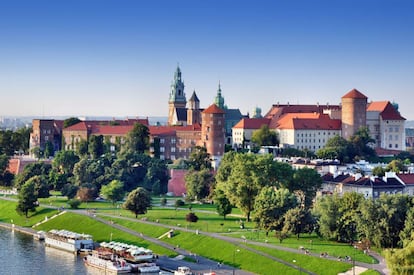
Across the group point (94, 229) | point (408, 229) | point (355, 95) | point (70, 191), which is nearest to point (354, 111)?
point (355, 95)

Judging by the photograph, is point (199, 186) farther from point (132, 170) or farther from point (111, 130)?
point (111, 130)

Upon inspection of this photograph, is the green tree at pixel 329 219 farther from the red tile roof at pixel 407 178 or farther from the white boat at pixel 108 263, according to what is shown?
the red tile roof at pixel 407 178

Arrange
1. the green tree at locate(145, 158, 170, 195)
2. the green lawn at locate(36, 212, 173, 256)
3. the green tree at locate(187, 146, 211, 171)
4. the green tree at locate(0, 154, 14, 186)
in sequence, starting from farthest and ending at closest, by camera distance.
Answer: the green tree at locate(0, 154, 14, 186) < the green tree at locate(187, 146, 211, 171) < the green tree at locate(145, 158, 170, 195) < the green lawn at locate(36, 212, 173, 256)

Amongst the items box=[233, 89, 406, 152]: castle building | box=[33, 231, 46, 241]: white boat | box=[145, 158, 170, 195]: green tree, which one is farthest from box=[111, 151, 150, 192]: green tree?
box=[233, 89, 406, 152]: castle building

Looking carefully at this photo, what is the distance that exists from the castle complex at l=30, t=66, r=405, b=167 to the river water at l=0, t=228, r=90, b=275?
135ft

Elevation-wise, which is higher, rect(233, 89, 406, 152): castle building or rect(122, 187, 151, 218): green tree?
rect(233, 89, 406, 152): castle building

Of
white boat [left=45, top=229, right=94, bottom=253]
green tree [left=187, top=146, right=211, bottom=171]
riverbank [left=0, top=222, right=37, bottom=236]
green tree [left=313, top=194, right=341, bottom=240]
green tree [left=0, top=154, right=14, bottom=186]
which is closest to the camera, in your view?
green tree [left=313, top=194, right=341, bottom=240]

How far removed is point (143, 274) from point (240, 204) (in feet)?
54.6

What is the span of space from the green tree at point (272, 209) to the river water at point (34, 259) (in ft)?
44.9

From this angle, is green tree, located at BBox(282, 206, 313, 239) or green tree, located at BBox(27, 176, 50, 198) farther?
green tree, located at BBox(27, 176, 50, 198)

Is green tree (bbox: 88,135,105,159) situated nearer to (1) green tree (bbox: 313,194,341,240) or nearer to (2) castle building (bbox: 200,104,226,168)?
(2) castle building (bbox: 200,104,226,168)

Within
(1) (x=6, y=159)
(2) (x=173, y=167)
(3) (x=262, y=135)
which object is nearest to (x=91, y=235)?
(2) (x=173, y=167)

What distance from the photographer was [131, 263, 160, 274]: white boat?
5928cm

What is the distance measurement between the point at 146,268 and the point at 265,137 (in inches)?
2437
